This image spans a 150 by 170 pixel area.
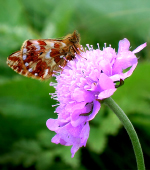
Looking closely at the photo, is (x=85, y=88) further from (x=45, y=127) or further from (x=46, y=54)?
(x=45, y=127)

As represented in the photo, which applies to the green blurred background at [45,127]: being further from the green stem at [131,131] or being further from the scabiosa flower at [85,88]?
the green stem at [131,131]

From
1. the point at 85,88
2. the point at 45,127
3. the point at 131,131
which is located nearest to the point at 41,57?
the point at 85,88

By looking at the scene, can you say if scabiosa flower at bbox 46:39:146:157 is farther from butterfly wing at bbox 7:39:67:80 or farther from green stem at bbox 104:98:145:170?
butterfly wing at bbox 7:39:67:80

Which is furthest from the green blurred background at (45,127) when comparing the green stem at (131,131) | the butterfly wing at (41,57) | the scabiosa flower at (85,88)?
the green stem at (131,131)

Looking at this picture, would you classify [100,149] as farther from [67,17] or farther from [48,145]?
[67,17]

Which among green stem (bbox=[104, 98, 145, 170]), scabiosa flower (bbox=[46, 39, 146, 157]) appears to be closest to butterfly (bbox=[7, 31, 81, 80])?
scabiosa flower (bbox=[46, 39, 146, 157])

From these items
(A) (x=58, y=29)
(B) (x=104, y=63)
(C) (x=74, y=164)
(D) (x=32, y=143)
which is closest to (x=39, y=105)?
(D) (x=32, y=143)
